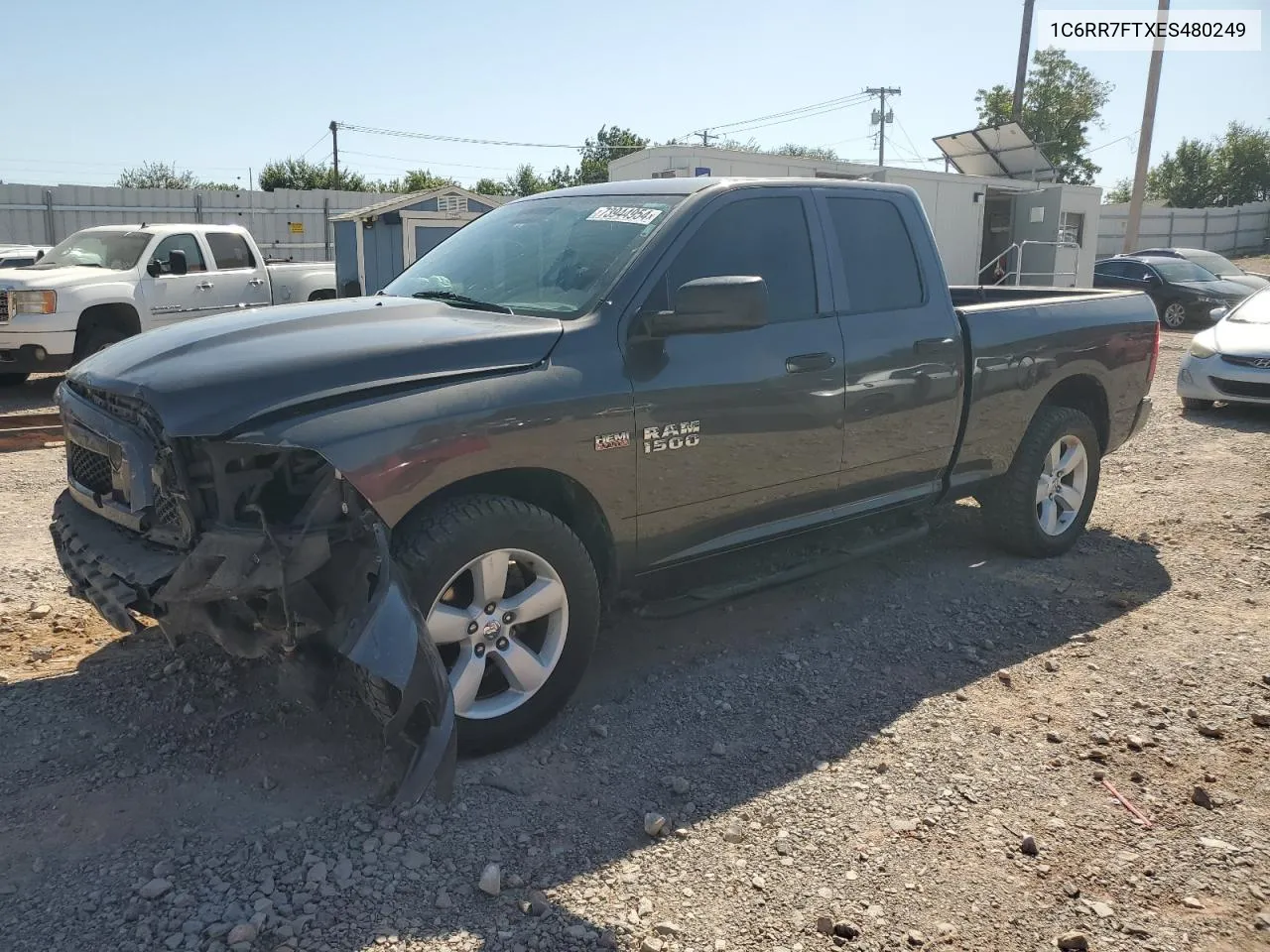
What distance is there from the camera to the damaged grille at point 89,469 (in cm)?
360

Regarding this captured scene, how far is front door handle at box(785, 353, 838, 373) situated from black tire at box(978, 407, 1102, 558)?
5.71 feet

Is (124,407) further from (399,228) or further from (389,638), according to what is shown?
(399,228)

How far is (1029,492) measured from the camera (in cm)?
567

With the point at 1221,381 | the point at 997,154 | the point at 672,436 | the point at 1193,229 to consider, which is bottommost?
the point at 1221,381

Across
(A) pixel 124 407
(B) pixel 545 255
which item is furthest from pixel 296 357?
(B) pixel 545 255

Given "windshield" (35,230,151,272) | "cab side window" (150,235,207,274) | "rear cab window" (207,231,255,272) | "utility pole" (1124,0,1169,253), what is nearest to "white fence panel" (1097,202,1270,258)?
"utility pole" (1124,0,1169,253)

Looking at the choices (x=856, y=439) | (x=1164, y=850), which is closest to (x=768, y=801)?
(x=1164, y=850)

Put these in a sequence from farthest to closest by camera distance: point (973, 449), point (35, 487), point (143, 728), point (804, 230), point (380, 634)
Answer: point (35, 487), point (973, 449), point (804, 230), point (143, 728), point (380, 634)

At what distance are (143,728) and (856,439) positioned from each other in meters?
3.05

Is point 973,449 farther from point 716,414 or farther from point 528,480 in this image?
point 528,480

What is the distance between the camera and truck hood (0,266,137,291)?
1100 centimetres

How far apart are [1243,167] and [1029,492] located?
167ft

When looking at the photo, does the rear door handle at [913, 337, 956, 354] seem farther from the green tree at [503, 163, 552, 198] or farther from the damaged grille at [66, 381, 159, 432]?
the green tree at [503, 163, 552, 198]

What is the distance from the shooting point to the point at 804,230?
4.61 metres
